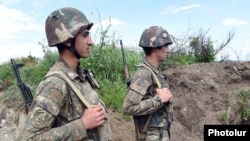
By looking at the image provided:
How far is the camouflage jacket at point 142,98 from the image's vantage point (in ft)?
12.2

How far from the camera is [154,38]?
415 cm

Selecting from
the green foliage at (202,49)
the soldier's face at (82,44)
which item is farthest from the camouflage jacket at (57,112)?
the green foliage at (202,49)

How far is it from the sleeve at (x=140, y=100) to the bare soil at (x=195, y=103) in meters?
2.71

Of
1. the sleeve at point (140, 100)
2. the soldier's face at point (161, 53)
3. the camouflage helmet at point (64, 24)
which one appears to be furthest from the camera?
the soldier's face at point (161, 53)

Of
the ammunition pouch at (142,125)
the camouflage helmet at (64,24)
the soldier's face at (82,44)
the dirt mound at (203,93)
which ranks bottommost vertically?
the dirt mound at (203,93)

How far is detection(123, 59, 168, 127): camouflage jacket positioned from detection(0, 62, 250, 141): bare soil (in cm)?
265

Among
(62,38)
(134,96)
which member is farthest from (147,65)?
(62,38)

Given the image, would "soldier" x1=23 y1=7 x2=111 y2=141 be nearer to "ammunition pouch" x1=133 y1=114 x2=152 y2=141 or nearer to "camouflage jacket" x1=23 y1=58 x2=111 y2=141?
"camouflage jacket" x1=23 y1=58 x2=111 y2=141

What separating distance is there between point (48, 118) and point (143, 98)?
70.0 inches

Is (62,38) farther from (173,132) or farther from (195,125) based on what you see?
(195,125)

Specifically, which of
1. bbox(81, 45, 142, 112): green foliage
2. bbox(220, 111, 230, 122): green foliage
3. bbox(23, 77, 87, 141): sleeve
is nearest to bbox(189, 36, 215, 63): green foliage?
bbox(81, 45, 142, 112): green foliage

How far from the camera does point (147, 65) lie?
3.93m

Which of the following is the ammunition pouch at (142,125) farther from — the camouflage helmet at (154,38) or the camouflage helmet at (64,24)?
the camouflage helmet at (64,24)

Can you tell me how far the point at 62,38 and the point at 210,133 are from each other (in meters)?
3.94
